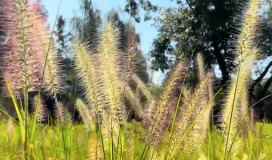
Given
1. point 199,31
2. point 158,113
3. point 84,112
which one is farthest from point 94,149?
point 199,31

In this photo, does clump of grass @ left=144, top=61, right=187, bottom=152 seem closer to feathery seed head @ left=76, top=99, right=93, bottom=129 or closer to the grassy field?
the grassy field

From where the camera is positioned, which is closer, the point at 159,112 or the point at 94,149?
the point at 159,112

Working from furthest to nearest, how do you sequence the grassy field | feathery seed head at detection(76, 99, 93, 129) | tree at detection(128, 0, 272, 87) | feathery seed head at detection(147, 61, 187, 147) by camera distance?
tree at detection(128, 0, 272, 87), feathery seed head at detection(76, 99, 93, 129), the grassy field, feathery seed head at detection(147, 61, 187, 147)

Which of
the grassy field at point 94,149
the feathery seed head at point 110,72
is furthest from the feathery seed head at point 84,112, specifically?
the feathery seed head at point 110,72

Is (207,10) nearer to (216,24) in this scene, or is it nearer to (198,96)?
(216,24)

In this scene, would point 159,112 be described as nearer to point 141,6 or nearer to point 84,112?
point 84,112

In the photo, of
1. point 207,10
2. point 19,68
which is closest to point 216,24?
point 207,10

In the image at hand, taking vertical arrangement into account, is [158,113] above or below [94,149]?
above

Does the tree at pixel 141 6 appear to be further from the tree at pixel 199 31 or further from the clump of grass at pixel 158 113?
the clump of grass at pixel 158 113

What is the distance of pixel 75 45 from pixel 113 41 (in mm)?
121

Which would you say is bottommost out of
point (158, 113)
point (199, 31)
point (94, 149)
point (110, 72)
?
point (94, 149)

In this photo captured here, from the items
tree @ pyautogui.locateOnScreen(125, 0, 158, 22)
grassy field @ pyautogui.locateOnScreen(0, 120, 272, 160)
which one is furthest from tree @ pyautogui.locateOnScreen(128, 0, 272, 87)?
grassy field @ pyautogui.locateOnScreen(0, 120, 272, 160)

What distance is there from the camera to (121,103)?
90 centimetres

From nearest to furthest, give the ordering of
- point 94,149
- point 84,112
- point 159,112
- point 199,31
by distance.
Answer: point 159,112, point 94,149, point 84,112, point 199,31
